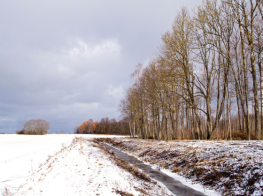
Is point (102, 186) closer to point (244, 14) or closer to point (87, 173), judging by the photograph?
point (87, 173)

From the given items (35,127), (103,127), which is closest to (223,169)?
(35,127)

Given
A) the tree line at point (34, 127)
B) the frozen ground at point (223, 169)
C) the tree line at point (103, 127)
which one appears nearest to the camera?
the frozen ground at point (223, 169)

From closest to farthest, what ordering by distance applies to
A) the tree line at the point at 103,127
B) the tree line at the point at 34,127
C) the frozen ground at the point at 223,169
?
the frozen ground at the point at 223,169 < the tree line at the point at 34,127 < the tree line at the point at 103,127

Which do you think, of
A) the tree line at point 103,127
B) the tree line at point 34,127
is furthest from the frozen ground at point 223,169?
the tree line at point 103,127

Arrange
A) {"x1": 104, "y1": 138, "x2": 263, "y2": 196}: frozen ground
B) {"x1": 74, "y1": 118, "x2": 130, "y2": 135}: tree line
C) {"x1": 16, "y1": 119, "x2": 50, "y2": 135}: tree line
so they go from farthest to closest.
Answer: {"x1": 74, "y1": 118, "x2": 130, "y2": 135}: tree line
{"x1": 16, "y1": 119, "x2": 50, "y2": 135}: tree line
{"x1": 104, "y1": 138, "x2": 263, "y2": 196}: frozen ground

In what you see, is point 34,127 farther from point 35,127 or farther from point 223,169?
point 223,169

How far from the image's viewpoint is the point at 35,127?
204 ft

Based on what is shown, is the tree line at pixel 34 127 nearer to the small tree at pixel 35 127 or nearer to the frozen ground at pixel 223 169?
the small tree at pixel 35 127

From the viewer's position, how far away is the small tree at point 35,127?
200ft

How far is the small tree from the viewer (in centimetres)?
6088

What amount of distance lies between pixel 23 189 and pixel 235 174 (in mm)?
7654

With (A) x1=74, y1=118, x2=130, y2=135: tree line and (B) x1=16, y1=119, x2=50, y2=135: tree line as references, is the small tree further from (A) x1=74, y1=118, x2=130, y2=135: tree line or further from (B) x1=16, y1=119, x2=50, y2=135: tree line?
(A) x1=74, y1=118, x2=130, y2=135: tree line

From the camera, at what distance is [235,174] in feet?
21.8

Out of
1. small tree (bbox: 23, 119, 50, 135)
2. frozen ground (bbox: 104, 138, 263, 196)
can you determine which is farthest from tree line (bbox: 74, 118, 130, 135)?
frozen ground (bbox: 104, 138, 263, 196)
